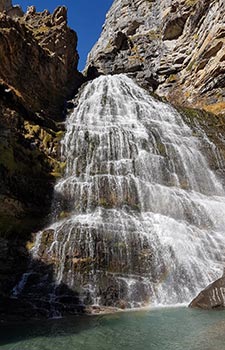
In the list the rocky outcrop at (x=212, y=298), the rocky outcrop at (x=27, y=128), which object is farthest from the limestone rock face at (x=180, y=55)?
Answer: the rocky outcrop at (x=212, y=298)

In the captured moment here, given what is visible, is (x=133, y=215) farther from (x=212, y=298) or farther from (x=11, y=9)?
(x=11, y=9)

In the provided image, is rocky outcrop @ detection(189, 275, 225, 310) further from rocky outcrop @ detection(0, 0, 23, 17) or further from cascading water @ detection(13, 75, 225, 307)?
rocky outcrop @ detection(0, 0, 23, 17)

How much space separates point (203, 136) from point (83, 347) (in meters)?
26.1

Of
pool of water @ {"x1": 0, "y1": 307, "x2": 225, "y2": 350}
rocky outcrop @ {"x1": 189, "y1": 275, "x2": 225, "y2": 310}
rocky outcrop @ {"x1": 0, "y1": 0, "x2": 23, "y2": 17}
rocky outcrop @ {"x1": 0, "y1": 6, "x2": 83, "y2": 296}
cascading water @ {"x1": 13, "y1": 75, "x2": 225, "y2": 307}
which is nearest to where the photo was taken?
pool of water @ {"x1": 0, "y1": 307, "x2": 225, "y2": 350}

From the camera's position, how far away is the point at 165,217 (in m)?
22.6

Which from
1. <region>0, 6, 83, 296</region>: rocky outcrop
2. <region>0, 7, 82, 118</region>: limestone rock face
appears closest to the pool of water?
<region>0, 6, 83, 296</region>: rocky outcrop

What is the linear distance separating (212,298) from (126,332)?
515 centimetres

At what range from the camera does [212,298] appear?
1541cm

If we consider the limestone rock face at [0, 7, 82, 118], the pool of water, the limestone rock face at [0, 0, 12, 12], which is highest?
the limestone rock face at [0, 0, 12, 12]

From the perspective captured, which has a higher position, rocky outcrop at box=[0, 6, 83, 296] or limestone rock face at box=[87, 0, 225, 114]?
limestone rock face at box=[87, 0, 225, 114]

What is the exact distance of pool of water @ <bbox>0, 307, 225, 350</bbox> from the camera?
10273mm

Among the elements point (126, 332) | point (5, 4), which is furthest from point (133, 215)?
point (5, 4)

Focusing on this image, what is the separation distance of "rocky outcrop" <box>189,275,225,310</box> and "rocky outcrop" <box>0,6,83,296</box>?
28.6 ft

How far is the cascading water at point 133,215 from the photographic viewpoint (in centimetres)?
1784
